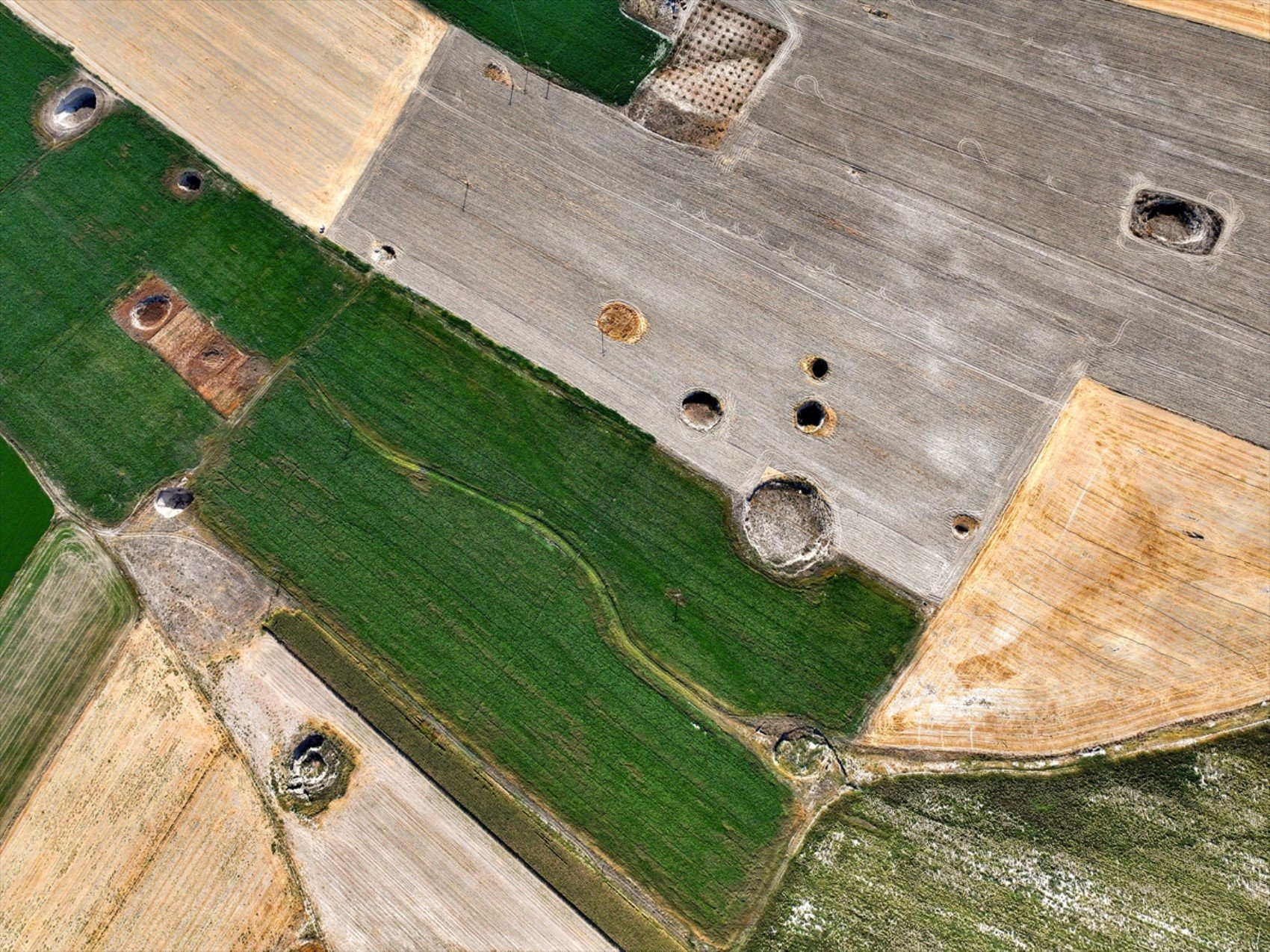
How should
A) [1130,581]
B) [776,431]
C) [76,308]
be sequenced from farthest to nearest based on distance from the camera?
Answer: 1. [76,308]
2. [776,431]
3. [1130,581]

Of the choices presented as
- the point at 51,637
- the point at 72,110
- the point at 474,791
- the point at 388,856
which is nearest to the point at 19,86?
the point at 72,110

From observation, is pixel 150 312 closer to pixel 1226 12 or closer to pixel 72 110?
pixel 72 110

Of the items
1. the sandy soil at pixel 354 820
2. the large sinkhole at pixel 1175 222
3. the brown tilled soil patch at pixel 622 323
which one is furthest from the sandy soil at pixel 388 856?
the large sinkhole at pixel 1175 222

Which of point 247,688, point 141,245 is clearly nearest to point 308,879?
point 247,688

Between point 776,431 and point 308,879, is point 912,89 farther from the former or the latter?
point 308,879

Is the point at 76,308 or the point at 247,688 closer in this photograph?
the point at 247,688

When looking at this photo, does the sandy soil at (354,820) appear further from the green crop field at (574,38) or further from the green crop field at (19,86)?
the green crop field at (574,38)
